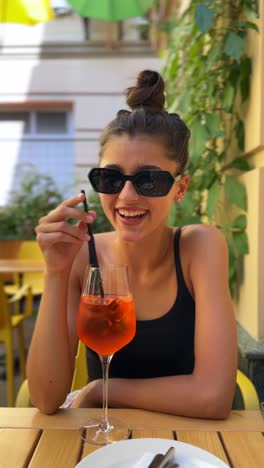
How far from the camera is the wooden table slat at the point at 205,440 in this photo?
0.92m

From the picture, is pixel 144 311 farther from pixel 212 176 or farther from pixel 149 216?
pixel 212 176

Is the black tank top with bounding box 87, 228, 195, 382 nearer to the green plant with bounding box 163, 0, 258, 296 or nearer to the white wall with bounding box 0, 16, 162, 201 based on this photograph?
the green plant with bounding box 163, 0, 258, 296

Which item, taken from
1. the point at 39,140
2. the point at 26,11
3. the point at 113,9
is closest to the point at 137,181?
the point at 113,9

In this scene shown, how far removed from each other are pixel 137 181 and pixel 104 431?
664 mm

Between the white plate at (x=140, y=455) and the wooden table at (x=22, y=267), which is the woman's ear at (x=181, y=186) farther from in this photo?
the wooden table at (x=22, y=267)

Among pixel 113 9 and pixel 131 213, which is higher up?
pixel 113 9

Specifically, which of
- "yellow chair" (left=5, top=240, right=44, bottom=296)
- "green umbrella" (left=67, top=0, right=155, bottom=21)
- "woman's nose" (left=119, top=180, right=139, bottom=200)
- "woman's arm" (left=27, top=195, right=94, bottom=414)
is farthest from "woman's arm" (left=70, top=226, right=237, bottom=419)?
"yellow chair" (left=5, top=240, right=44, bottom=296)

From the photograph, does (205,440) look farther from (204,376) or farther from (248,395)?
(248,395)

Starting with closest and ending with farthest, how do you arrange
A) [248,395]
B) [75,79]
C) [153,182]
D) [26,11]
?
1. [153,182]
2. [248,395]
3. [26,11]
4. [75,79]

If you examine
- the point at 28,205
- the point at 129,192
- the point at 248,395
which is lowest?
the point at 248,395

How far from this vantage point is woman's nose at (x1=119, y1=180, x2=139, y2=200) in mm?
1301

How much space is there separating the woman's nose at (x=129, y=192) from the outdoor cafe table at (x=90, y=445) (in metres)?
0.57

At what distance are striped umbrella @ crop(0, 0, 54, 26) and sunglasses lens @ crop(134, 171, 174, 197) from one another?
331 centimetres

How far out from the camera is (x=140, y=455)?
84cm
